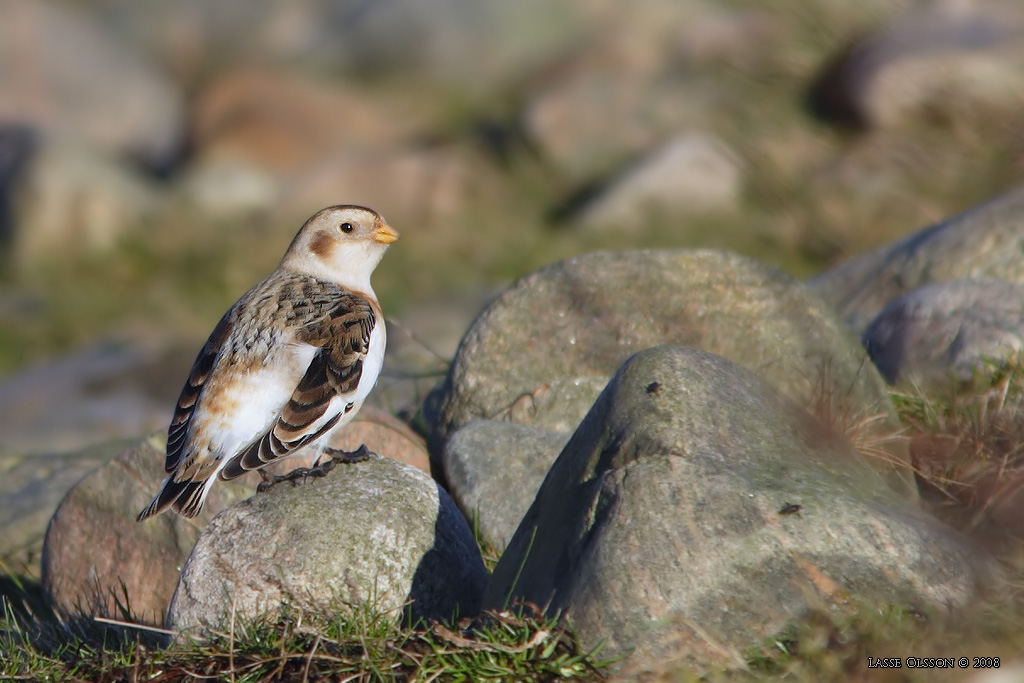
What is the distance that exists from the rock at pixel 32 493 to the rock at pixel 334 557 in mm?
1561

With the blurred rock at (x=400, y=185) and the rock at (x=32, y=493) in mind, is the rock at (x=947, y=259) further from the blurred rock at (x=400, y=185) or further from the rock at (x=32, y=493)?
the blurred rock at (x=400, y=185)

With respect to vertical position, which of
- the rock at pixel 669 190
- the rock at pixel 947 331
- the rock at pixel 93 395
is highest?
the rock at pixel 947 331

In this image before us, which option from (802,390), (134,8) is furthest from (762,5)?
(134,8)

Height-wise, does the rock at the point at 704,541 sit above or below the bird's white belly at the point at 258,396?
below

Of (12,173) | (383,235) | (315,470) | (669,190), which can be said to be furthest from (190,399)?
(12,173)

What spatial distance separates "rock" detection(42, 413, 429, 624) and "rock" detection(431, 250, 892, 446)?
0.53 metres

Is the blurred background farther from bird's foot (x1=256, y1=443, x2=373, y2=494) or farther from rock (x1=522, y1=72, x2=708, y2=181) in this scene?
bird's foot (x1=256, y1=443, x2=373, y2=494)

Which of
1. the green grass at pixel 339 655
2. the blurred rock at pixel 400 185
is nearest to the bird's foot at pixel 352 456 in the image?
the green grass at pixel 339 655

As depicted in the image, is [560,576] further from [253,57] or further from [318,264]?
[253,57]

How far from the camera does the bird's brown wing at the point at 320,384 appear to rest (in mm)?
4082

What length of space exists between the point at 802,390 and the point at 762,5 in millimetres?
1377

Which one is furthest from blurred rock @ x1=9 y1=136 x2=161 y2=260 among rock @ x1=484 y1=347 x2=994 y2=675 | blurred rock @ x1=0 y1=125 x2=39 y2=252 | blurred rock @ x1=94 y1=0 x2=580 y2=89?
rock @ x1=484 y1=347 x2=994 y2=675

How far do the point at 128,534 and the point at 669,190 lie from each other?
7921mm

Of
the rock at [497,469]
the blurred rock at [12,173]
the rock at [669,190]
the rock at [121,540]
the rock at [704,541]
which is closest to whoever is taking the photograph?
the rock at [704,541]
